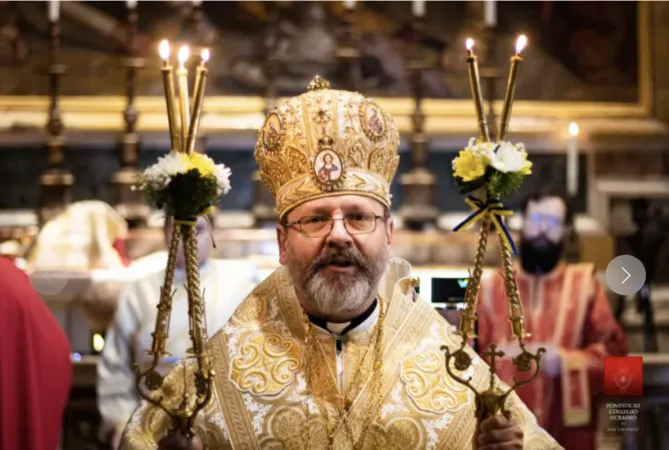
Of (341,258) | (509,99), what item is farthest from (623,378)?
(509,99)

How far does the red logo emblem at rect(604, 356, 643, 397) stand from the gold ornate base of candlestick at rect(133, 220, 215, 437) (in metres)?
2.64

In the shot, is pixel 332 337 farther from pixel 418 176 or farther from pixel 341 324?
pixel 418 176

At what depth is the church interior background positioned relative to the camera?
7934 mm

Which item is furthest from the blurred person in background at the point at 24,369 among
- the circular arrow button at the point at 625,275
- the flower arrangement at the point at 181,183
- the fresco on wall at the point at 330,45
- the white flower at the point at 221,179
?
the fresco on wall at the point at 330,45

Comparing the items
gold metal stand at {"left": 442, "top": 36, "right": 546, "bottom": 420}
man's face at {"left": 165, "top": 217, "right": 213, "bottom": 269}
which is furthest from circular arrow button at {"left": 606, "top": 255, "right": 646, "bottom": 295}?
gold metal stand at {"left": 442, "top": 36, "right": 546, "bottom": 420}

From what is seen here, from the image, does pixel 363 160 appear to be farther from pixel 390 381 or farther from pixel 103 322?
pixel 103 322

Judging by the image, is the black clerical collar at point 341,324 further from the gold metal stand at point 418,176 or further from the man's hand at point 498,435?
the gold metal stand at point 418,176

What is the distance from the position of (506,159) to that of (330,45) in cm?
450

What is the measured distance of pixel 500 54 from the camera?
8.75 meters

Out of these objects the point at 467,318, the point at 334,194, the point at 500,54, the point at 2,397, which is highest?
the point at 500,54

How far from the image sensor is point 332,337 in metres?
4.88

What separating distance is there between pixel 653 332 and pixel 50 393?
12.1 ft

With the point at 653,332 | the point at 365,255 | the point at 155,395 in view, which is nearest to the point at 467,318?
the point at 365,255

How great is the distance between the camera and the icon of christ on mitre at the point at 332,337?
185 inches
